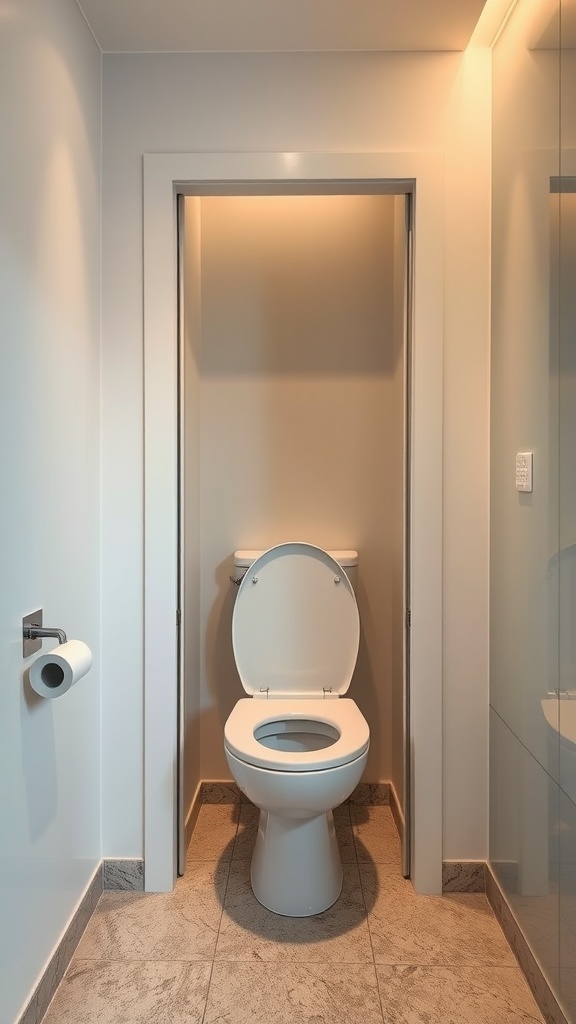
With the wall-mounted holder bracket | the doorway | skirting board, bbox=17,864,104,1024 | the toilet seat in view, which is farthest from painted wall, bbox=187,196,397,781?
the wall-mounted holder bracket

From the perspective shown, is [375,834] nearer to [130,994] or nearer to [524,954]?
[524,954]

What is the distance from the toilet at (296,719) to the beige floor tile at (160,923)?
155 millimetres

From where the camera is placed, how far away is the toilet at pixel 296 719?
1662 millimetres

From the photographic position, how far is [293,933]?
1.71 metres

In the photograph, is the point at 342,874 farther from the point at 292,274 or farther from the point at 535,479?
the point at 292,274

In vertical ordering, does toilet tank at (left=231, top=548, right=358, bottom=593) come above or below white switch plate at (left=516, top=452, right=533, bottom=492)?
below

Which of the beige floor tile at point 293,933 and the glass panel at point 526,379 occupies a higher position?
the glass panel at point 526,379

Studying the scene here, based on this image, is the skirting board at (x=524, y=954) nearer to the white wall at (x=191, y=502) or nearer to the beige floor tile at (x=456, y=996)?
the beige floor tile at (x=456, y=996)

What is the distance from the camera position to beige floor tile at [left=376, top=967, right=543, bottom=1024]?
1.44 metres

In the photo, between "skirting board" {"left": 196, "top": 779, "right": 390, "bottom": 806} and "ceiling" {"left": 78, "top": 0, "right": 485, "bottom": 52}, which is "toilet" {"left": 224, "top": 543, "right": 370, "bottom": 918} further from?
"ceiling" {"left": 78, "top": 0, "right": 485, "bottom": 52}

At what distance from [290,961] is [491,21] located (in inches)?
93.9

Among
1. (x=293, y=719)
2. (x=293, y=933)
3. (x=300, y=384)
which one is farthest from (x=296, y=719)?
(x=300, y=384)

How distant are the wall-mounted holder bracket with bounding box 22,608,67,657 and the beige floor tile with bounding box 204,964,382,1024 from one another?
34.4 inches

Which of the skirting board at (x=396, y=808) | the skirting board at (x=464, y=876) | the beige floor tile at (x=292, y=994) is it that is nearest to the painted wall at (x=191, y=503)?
the beige floor tile at (x=292, y=994)
